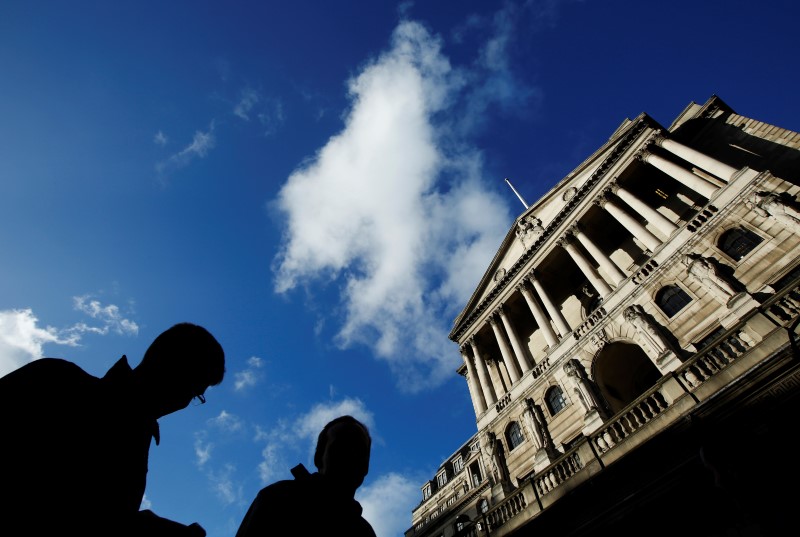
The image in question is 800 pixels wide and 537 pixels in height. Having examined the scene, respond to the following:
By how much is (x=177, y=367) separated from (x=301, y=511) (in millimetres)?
1223

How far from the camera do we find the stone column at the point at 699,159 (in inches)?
688

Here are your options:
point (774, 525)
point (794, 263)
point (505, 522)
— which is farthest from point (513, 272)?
point (774, 525)

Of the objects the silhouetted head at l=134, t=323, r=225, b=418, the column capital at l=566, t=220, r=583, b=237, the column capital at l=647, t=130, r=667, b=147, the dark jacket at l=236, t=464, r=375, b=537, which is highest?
the column capital at l=647, t=130, r=667, b=147

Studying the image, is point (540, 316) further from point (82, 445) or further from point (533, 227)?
point (82, 445)

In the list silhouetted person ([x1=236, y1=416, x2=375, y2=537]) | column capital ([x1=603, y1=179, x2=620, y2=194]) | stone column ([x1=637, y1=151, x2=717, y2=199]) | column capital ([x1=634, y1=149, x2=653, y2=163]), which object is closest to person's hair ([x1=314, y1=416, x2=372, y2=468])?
silhouetted person ([x1=236, y1=416, x2=375, y2=537])

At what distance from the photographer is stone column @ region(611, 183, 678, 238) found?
1919 centimetres

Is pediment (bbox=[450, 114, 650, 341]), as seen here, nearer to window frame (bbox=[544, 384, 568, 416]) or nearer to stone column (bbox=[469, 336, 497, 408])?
stone column (bbox=[469, 336, 497, 408])

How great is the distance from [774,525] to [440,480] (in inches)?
1764

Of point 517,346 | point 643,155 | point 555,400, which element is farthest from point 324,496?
point 643,155

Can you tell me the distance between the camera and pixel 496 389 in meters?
26.3

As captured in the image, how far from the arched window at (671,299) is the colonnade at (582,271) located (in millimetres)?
2314

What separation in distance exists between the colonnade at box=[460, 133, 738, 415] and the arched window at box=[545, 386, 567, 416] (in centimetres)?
280

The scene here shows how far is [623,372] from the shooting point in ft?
63.0

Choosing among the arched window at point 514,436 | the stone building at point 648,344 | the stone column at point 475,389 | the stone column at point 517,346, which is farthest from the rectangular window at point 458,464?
the arched window at point 514,436
